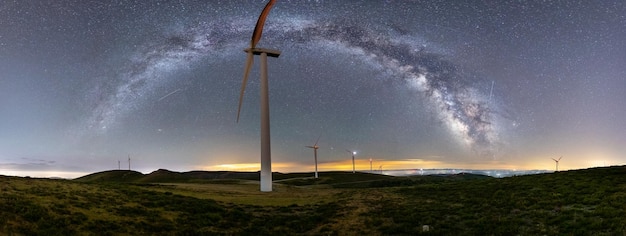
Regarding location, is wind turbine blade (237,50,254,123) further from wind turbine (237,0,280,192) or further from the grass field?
the grass field

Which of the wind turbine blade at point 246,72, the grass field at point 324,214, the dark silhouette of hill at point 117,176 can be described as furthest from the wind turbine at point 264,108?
the dark silhouette of hill at point 117,176

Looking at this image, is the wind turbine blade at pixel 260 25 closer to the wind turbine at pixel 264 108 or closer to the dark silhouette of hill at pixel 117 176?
the wind turbine at pixel 264 108

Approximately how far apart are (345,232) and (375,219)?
4297 mm

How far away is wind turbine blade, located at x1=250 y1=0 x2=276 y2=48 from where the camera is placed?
62.6 meters

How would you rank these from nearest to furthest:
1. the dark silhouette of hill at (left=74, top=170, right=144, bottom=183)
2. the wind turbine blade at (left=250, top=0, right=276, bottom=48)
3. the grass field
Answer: the grass field
the wind turbine blade at (left=250, top=0, right=276, bottom=48)
the dark silhouette of hill at (left=74, top=170, right=144, bottom=183)

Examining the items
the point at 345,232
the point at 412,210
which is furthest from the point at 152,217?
the point at 412,210

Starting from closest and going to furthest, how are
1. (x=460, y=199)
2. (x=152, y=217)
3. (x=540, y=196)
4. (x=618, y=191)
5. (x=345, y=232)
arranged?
(x=345, y=232) < (x=152, y=217) < (x=618, y=191) < (x=540, y=196) < (x=460, y=199)

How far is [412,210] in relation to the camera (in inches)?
1328

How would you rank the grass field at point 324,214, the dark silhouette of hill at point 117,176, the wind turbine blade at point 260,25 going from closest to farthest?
the grass field at point 324,214 → the wind turbine blade at point 260,25 → the dark silhouette of hill at point 117,176

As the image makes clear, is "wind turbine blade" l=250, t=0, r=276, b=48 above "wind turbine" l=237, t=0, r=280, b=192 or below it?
above

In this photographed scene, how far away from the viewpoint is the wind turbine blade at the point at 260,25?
205 feet

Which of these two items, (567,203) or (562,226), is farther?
(567,203)

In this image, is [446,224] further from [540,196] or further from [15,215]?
[15,215]

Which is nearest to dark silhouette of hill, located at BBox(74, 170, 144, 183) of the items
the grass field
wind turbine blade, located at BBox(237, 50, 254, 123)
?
wind turbine blade, located at BBox(237, 50, 254, 123)
